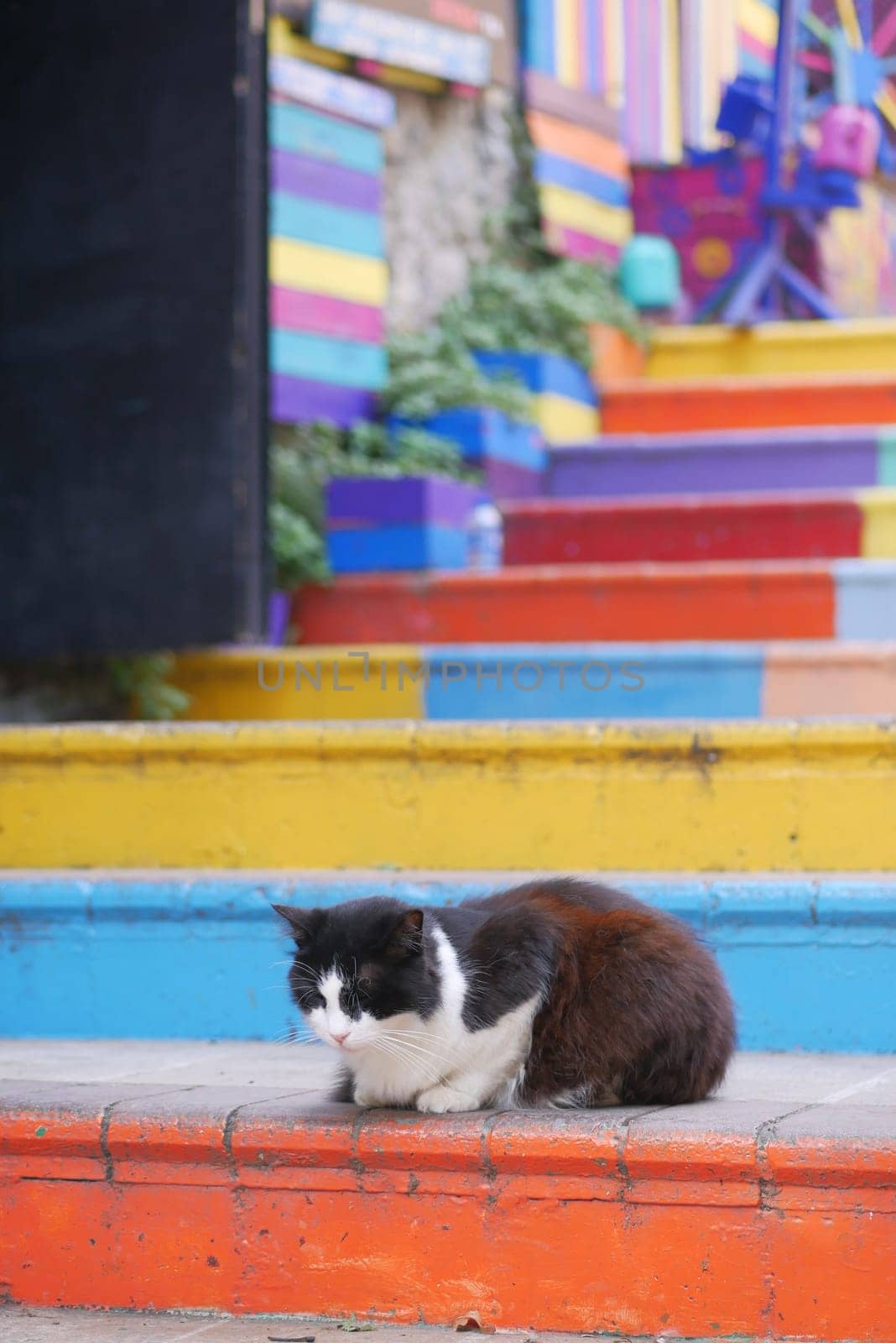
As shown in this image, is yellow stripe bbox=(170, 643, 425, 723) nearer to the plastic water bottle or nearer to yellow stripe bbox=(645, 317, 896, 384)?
the plastic water bottle

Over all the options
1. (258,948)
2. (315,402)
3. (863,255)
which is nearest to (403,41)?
(315,402)

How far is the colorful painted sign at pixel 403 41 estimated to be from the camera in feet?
24.1

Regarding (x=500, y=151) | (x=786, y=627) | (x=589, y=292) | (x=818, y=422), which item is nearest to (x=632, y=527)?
(x=786, y=627)

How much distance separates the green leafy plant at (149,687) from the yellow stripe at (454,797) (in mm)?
1404

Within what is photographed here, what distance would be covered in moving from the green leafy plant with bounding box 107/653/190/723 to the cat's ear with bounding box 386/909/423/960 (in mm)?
3321

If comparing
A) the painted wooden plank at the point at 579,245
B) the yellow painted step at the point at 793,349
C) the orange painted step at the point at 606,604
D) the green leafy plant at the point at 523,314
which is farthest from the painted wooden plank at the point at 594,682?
the painted wooden plank at the point at 579,245

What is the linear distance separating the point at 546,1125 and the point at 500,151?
7326mm

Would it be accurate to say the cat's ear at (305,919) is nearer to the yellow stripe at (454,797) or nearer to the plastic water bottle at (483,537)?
the yellow stripe at (454,797)

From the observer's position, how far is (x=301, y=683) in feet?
18.2

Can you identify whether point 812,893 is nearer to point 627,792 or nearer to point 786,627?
point 627,792

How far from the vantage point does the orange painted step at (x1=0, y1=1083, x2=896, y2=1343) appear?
2.37m

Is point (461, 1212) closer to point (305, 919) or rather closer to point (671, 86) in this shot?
point (305, 919)

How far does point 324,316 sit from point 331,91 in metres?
0.99

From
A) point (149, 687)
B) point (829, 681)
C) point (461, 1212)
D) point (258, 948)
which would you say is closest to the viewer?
point (461, 1212)
